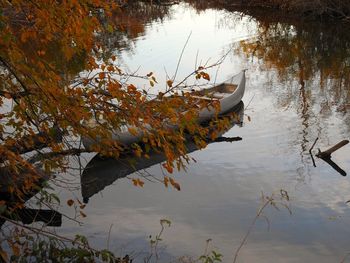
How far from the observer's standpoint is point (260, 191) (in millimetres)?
11742

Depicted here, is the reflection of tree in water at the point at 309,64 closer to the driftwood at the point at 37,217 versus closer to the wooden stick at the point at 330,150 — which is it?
the wooden stick at the point at 330,150

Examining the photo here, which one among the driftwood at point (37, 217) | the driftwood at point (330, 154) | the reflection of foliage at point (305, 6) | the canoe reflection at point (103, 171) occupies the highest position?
the driftwood at point (37, 217)

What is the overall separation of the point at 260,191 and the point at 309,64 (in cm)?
1330

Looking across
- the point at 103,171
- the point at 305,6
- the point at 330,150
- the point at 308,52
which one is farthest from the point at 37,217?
the point at 305,6

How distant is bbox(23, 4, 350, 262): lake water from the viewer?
9570mm

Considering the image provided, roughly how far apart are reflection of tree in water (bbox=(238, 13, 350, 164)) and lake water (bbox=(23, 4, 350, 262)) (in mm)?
65

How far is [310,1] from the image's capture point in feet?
108

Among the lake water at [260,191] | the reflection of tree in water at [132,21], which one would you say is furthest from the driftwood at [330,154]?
the reflection of tree in water at [132,21]

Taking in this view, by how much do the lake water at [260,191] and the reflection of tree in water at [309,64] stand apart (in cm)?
7

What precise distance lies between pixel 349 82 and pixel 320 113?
397 cm

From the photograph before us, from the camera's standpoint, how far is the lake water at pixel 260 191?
9.57 metres

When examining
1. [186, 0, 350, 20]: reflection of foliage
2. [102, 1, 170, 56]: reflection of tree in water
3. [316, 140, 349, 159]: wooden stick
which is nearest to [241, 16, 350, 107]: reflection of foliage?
[186, 0, 350, 20]: reflection of foliage

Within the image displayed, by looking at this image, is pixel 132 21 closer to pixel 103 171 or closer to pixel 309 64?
pixel 309 64

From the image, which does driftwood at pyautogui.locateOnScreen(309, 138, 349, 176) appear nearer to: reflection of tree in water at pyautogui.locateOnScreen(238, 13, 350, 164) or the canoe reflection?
reflection of tree in water at pyautogui.locateOnScreen(238, 13, 350, 164)
